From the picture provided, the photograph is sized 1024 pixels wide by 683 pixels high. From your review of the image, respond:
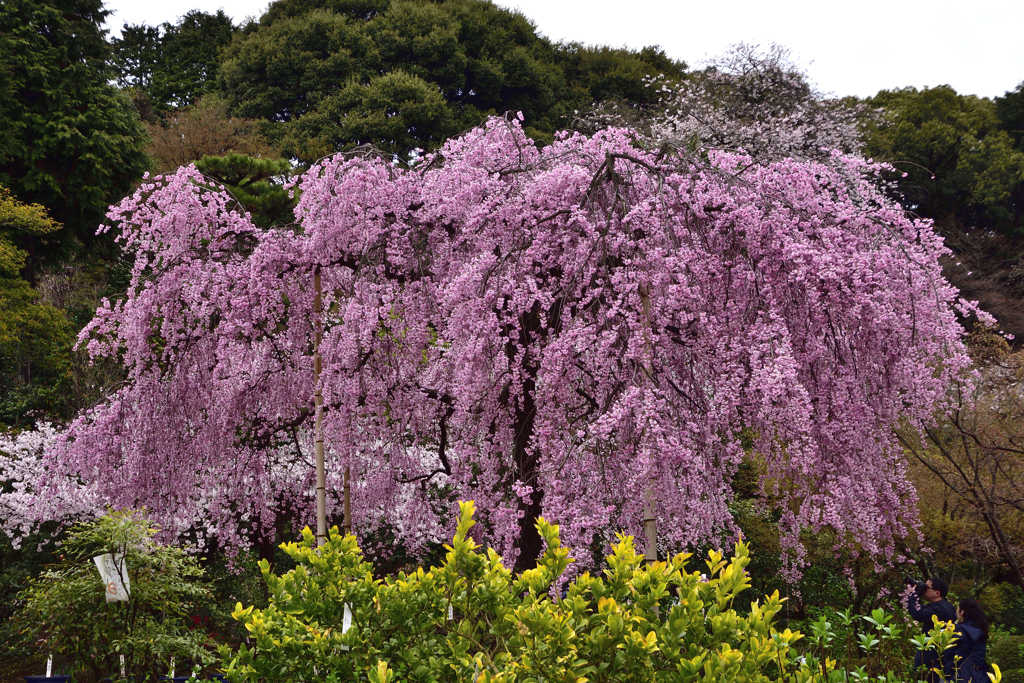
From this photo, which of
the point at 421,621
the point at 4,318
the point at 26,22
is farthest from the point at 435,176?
the point at 26,22

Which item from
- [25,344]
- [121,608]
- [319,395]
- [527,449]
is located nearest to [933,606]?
[527,449]

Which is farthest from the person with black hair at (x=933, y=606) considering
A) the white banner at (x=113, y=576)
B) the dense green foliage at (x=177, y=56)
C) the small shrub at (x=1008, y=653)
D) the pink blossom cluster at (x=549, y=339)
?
the dense green foliage at (x=177, y=56)

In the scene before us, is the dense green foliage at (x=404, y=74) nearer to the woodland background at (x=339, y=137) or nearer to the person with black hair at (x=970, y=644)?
the woodland background at (x=339, y=137)

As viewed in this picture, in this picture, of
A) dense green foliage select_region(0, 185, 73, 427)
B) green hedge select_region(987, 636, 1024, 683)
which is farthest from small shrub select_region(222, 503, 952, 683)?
dense green foliage select_region(0, 185, 73, 427)

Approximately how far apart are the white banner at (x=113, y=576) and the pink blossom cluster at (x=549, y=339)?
1790mm

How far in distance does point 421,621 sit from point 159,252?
21.6 feet

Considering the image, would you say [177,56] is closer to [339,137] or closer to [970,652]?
[339,137]

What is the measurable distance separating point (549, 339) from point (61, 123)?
19.9m

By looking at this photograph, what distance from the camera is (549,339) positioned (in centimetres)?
636

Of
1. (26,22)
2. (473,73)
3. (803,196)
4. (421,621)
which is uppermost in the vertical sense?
(473,73)

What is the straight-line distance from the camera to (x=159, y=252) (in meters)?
8.34

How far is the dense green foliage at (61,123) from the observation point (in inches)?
812

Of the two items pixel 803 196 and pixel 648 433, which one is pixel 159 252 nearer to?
pixel 648 433

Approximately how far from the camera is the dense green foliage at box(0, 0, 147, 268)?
20625mm
